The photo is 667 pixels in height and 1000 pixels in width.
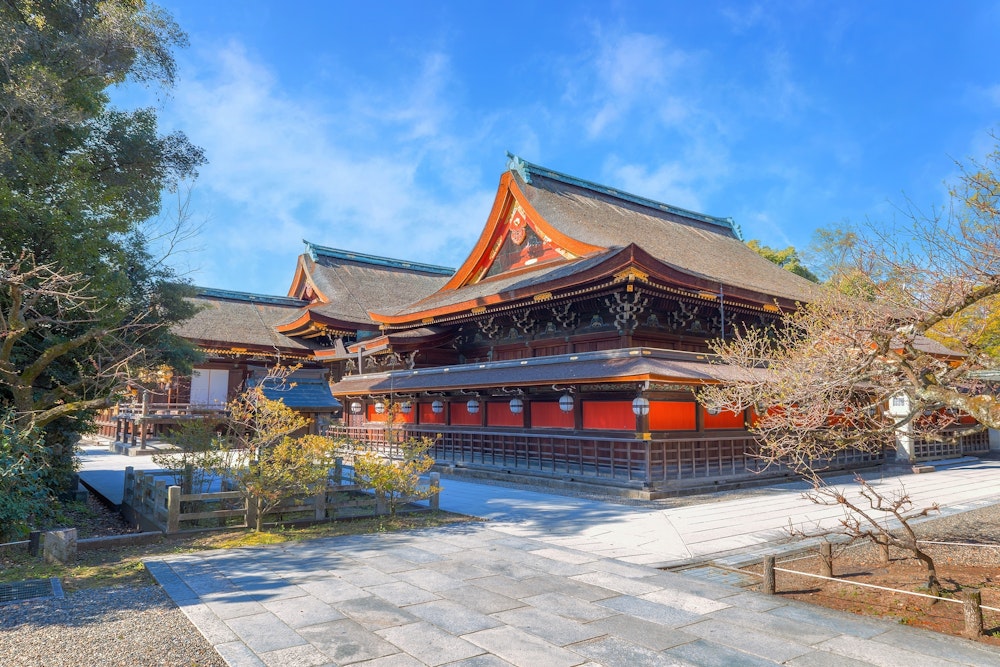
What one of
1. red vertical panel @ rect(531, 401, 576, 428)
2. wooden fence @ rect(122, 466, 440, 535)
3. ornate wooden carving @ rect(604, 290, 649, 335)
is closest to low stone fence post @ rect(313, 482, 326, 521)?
wooden fence @ rect(122, 466, 440, 535)

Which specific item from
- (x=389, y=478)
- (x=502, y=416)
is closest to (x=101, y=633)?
(x=389, y=478)

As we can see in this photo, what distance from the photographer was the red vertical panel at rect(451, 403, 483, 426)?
64.0ft

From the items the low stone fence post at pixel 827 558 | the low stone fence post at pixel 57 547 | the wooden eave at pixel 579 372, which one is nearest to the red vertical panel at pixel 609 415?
the wooden eave at pixel 579 372

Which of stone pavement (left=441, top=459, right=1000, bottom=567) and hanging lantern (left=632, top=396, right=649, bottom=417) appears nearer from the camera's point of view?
stone pavement (left=441, top=459, right=1000, bottom=567)

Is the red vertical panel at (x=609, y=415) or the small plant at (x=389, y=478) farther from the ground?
the red vertical panel at (x=609, y=415)

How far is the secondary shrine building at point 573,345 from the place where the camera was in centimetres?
1407

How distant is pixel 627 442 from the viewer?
13.9 metres

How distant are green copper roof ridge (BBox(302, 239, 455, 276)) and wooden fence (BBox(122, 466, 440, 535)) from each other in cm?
2629

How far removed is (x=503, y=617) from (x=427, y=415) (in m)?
16.9

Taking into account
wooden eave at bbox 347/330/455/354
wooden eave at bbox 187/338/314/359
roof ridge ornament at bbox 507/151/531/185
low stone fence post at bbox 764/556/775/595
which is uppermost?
roof ridge ornament at bbox 507/151/531/185

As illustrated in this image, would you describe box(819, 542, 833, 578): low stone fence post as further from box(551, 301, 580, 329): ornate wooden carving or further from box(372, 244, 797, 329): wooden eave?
box(551, 301, 580, 329): ornate wooden carving

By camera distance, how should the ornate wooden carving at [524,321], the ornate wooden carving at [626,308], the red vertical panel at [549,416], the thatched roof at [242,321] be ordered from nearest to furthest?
the ornate wooden carving at [626,308], the red vertical panel at [549,416], the ornate wooden carving at [524,321], the thatched roof at [242,321]

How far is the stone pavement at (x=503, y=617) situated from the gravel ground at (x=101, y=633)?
18 centimetres

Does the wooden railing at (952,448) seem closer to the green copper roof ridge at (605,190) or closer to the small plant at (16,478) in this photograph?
the green copper roof ridge at (605,190)
